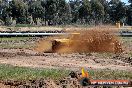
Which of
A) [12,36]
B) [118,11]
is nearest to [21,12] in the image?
[118,11]

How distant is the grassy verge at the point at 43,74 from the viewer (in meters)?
13.9

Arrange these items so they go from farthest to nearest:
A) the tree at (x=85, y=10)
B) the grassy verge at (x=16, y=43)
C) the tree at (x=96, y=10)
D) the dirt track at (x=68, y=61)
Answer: the tree at (x=96, y=10)
the tree at (x=85, y=10)
the grassy verge at (x=16, y=43)
the dirt track at (x=68, y=61)

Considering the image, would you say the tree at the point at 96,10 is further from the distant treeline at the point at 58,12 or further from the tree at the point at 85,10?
the tree at the point at 85,10

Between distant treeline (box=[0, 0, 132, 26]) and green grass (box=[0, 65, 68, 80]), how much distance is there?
282ft

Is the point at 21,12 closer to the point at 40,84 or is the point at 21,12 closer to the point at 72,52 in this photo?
the point at 72,52

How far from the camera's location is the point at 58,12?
115 meters

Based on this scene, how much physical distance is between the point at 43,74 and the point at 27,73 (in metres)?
0.64

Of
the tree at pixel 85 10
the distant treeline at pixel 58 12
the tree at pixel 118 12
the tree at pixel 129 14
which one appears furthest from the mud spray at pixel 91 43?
the tree at pixel 129 14

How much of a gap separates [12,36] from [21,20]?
71.3 m

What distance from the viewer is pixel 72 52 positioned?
77.5 ft

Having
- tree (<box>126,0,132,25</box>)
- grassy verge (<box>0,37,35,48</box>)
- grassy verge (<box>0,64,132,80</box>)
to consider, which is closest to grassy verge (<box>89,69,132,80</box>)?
grassy verge (<box>0,64,132,80</box>)

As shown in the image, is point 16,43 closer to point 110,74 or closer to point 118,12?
point 110,74

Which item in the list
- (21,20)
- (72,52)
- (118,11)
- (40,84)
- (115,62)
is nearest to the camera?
(40,84)

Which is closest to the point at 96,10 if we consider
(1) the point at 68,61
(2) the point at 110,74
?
(1) the point at 68,61
